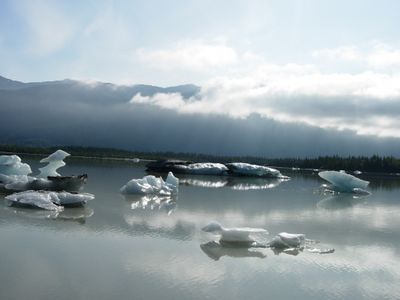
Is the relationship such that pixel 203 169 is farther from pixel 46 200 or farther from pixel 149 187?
pixel 46 200

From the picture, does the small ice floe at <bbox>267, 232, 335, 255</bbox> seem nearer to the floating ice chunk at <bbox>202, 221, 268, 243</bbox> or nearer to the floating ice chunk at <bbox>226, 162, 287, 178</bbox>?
the floating ice chunk at <bbox>202, 221, 268, 243</bbox>

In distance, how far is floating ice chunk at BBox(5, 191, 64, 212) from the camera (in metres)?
14.0

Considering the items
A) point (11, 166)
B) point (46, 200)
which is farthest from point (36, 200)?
point (11, 166)

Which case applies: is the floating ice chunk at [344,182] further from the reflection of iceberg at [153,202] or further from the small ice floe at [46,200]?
the small ice floe at [46,200]

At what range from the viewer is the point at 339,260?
10125mm

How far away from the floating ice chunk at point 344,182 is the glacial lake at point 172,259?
1472cm

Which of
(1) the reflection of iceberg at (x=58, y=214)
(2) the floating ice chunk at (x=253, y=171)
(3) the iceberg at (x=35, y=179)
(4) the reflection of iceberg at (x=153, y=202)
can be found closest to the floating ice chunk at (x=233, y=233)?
(1) the reflection of iceberg at (x=58, y=214)

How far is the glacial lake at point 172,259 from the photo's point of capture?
7.25 m

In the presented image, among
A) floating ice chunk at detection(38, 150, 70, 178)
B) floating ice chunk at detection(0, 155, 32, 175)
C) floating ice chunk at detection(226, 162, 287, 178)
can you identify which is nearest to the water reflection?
floating ice chunk at detection(226, 162, 287, 178)

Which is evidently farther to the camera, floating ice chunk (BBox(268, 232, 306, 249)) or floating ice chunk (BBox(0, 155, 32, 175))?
floating ice chunk (BBox(0, 155, 32, 175))

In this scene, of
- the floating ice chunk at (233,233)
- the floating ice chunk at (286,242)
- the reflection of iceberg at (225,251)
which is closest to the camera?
the reflection of iceberg at (225,251)

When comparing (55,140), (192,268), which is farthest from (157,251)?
(55,140)

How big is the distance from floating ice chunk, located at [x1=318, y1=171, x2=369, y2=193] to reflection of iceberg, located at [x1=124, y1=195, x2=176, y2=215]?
45.3ft

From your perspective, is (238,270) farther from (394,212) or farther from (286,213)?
(394,212)
